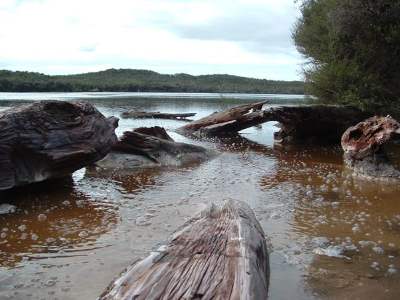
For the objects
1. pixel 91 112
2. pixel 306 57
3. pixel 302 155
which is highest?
pixel 306 57

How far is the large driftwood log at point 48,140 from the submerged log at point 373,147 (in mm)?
6518

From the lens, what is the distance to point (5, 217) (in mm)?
8344

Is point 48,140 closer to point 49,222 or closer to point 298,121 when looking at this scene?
point 49,222

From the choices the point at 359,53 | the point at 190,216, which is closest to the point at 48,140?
the point at 190,216

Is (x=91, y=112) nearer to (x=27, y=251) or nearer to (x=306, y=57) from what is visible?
(x=27, y=251)

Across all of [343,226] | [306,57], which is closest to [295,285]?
[343,226]

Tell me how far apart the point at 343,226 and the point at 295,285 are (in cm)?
285

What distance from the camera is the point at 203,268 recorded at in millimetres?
4430

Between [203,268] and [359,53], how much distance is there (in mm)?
19316

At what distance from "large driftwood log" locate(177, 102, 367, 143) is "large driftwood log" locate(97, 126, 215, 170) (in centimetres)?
494

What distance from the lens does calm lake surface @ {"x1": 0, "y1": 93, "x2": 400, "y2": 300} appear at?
5797mm

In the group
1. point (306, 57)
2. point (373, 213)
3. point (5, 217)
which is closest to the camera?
point (5, 217)

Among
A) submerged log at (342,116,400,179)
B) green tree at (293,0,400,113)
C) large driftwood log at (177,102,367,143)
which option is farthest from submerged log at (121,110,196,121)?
submerged log at (342,116,400,179)

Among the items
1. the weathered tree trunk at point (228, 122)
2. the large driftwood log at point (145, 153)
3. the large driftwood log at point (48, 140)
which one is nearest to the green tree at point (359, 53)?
the weathered tree trunk at point (228, 122)
